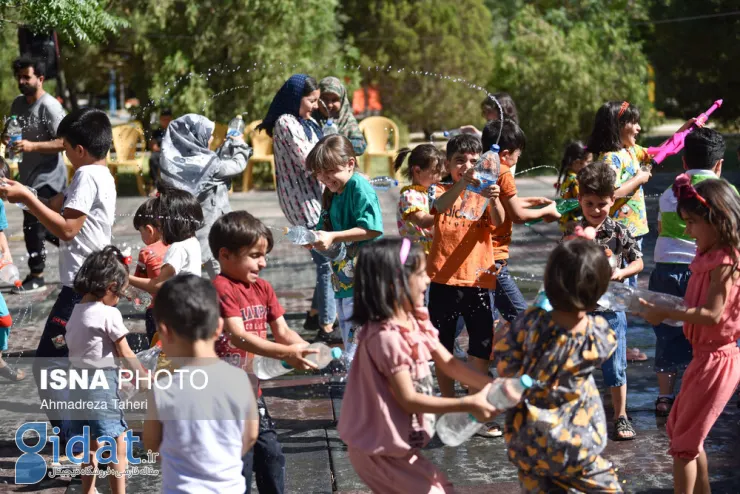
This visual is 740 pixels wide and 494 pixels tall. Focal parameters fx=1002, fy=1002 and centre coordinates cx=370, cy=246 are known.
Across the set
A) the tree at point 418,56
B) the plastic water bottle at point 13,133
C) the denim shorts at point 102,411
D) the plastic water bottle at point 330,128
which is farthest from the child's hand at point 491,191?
the tree at point 418,56

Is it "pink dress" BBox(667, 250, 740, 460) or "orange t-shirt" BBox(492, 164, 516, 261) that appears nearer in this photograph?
"pink dress" BBox(667, 250, 740, 460)

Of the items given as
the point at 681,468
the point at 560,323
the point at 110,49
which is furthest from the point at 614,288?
the point at 110,49

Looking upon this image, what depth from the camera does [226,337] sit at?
13.4 ft

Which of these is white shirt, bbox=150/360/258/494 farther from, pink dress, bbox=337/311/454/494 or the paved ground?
the paved ground

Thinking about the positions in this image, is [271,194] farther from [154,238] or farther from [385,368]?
[385,368]

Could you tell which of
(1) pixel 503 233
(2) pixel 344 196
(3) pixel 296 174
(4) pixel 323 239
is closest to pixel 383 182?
(2) pixel 344 196

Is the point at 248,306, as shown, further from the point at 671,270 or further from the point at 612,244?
the point at 671,270

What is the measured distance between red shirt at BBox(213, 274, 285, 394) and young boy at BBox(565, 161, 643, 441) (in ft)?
6.04

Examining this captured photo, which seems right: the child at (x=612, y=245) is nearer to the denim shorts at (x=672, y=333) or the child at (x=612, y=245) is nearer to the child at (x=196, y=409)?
the denim shorts at (x=672, y=333)

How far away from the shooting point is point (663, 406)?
5887 mm

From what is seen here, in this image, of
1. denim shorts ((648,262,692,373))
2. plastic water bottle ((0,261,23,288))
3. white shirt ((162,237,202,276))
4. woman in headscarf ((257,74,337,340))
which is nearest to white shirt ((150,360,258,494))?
white shirt ((162,237,202,276))

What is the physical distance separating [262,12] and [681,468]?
14.4 meters

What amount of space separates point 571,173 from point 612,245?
4.97 ft

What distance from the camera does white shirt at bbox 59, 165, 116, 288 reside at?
5004mm
